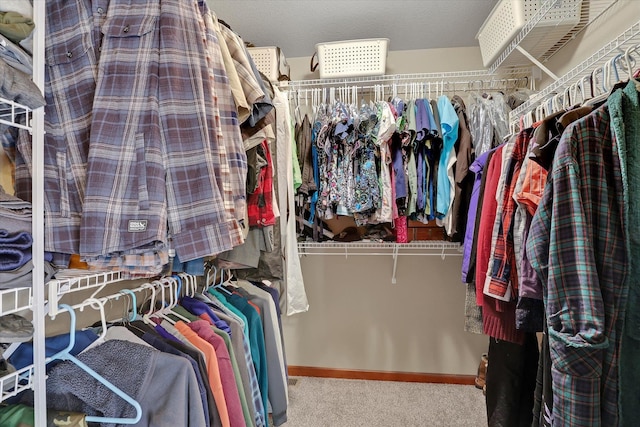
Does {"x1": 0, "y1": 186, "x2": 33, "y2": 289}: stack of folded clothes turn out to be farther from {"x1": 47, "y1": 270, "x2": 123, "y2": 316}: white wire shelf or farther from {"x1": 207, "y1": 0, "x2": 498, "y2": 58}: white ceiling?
{"x1": 207, "y1": 0, "x2": 498, "y2": 58}: white ceiling

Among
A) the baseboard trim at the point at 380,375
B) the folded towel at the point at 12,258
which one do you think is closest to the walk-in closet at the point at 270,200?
the folded towel at the point at 12,258

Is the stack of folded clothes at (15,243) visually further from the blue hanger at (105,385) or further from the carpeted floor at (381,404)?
the carpeted floor at (381,404)

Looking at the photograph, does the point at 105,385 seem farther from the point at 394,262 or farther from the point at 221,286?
the point at 394,262

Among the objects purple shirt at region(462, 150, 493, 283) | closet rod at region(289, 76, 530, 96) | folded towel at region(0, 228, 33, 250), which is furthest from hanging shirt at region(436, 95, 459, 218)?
folded towel at region(0, 228, 33, 250)

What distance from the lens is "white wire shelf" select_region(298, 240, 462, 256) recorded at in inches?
84.0

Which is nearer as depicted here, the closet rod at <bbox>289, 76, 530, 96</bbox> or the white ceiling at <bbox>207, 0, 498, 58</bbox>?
the white ceiling at <bbox>207, 0, 498, 58</bbox>

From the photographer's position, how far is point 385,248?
2.37 metres

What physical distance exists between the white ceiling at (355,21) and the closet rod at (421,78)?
0.76ft

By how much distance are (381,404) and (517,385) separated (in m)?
1.04

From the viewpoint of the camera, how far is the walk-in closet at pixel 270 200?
73 centimetres

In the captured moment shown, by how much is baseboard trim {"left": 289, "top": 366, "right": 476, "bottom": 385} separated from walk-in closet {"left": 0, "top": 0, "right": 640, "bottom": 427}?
0.20 metres

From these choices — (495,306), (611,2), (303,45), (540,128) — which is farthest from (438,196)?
(303,45)

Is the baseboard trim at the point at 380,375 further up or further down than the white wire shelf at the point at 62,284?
further down

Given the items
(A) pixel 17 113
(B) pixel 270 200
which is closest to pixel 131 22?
(A) pixel 17 113
